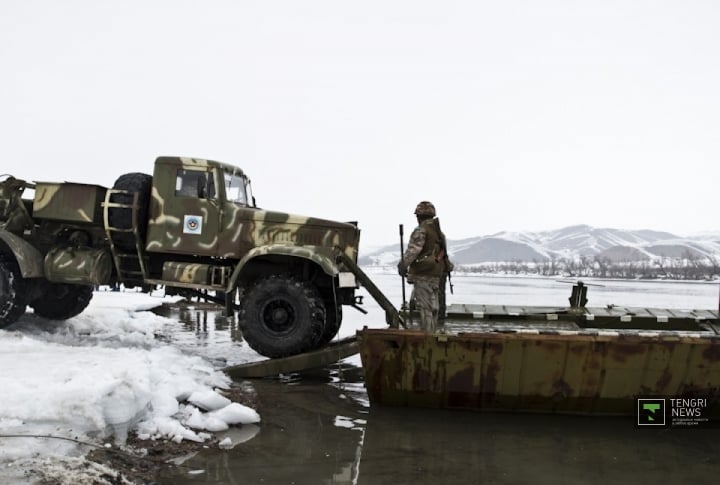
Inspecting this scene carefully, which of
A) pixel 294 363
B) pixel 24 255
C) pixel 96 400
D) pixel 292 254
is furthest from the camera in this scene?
pixel 24 255

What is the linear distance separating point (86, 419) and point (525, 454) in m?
3.03

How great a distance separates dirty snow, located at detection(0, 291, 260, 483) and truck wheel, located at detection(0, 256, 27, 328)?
46.9 inches

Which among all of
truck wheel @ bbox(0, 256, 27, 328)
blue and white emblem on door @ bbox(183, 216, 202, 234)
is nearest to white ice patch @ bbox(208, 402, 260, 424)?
blue and white emblem on door @ bbox(183, 216, 202, 234)

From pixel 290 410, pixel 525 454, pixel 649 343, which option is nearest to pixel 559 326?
pixel 649 343

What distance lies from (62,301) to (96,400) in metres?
5.66

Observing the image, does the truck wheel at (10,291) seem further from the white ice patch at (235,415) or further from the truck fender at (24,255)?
the white ice patch at (235,415)

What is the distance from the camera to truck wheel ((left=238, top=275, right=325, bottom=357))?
22.1 feet

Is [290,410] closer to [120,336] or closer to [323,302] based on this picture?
[323,302]

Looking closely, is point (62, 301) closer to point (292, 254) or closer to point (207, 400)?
point (292, 254)

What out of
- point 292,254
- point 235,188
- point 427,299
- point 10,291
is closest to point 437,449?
point 427,299

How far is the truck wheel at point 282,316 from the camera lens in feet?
22.1

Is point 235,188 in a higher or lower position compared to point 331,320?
higher

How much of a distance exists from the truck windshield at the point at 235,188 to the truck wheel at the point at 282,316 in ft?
4.34

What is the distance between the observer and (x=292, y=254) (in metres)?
6.84
